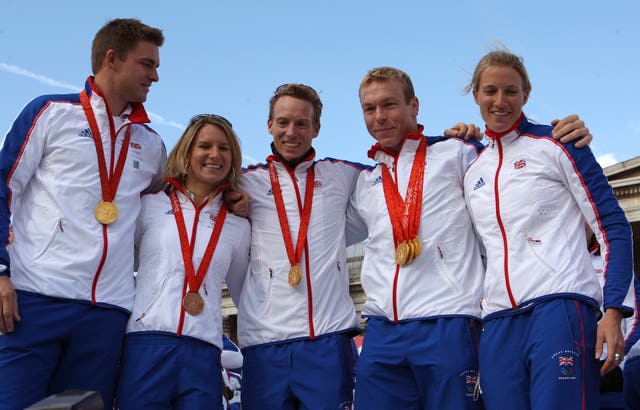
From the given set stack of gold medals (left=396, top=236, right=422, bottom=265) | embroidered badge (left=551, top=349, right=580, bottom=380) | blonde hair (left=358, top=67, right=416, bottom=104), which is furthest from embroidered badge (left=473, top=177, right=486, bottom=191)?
embroidered badge (left=551, top=349, right=580, bottom=380)

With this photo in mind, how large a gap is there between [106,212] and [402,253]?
198cm

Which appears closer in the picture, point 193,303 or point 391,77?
point 193,303

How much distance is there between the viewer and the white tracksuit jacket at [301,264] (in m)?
5.38

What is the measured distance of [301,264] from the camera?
5.50 metres

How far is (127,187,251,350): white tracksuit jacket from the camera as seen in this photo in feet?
16.4

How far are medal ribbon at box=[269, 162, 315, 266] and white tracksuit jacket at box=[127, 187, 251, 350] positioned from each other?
298mm

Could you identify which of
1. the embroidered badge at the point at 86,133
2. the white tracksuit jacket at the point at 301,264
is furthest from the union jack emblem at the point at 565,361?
the embroidered badge at the point at 86,133

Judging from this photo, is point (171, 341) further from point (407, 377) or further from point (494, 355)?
point (494, 355)

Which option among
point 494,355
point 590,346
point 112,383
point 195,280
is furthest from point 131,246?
point 590,346

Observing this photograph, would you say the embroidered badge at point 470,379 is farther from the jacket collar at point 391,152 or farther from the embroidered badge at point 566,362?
the jacket collar at point 391,152

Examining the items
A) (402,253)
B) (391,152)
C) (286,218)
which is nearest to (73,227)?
(286,218)

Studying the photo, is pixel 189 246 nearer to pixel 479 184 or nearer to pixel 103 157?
pixel 103 157

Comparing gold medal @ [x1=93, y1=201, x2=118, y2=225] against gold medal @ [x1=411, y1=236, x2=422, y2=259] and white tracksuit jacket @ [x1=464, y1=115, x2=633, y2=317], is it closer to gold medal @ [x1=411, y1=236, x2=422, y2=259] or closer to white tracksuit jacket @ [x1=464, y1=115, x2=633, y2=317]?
gold medal @ [x1=411, y1=236, x2=422, y2=259]

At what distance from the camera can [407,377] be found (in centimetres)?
493
